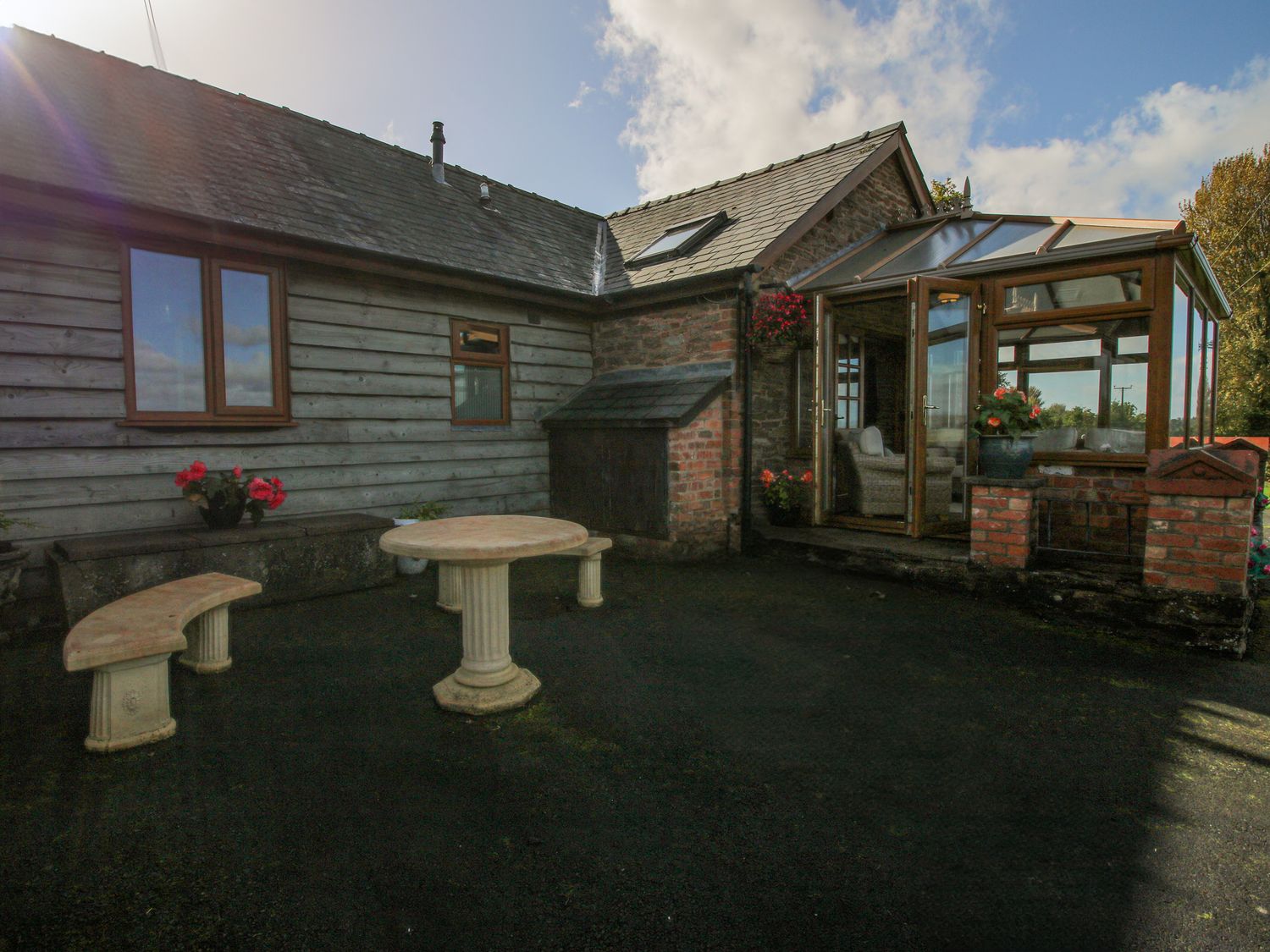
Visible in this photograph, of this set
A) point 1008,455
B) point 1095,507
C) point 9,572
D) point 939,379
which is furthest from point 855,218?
point 9,572

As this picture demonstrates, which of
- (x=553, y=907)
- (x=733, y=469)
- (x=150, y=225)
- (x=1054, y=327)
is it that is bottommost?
(x=553, y=907)

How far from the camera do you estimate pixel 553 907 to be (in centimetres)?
189

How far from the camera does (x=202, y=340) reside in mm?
5184

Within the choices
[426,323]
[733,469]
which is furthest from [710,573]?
[426,323]

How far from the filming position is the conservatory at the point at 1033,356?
541 cm

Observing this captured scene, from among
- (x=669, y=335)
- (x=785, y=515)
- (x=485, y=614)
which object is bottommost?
(x=485, y=614)

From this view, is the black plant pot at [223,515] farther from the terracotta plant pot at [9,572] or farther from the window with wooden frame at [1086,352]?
the window with wooden frame at [1086,352]

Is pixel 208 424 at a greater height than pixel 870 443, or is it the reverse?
pixel 208 424

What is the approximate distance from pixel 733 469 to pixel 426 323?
3.57 metres

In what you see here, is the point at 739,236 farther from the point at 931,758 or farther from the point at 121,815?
the point at 121,815

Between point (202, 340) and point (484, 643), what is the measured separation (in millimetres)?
3778

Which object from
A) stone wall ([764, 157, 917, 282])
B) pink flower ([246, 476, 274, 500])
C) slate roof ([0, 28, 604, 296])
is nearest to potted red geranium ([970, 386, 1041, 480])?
stone wall ([764, 157, 917, 282])

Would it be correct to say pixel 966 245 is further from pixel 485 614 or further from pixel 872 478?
pixel 485 614

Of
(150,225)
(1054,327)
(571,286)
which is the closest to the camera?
(150,225)
